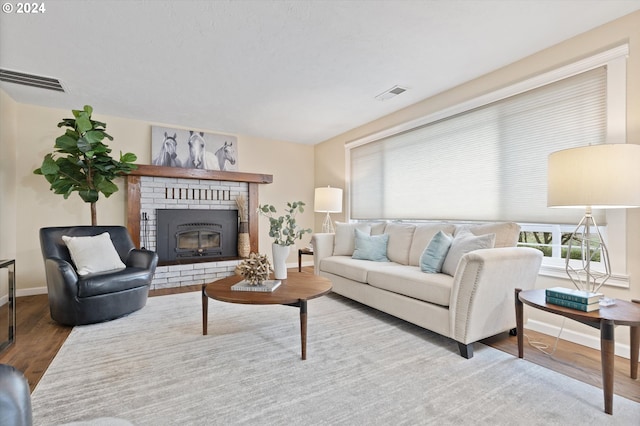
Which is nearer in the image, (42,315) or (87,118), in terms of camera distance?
(42,315)

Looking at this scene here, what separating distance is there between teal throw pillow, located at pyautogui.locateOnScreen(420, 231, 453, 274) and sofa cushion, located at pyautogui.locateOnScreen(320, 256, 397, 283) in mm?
463

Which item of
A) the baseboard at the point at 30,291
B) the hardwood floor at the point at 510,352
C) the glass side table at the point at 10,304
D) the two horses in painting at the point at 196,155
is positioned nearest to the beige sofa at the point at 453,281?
the hardwood floor at the point at 510,352

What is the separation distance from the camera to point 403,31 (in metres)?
2.36

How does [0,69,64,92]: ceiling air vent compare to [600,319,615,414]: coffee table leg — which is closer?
[600,319,615,414]: coffee table leg

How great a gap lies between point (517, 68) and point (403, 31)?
1.29 metres

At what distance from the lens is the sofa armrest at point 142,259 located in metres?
3.16

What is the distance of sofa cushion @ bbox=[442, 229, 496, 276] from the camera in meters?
2.47

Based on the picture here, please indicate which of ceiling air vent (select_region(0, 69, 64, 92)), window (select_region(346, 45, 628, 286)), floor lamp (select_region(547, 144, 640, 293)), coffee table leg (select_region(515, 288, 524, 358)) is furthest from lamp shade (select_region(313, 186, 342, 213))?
ceiling air vent (select_region(0, 69, 64, 92))

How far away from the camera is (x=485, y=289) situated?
2141mm

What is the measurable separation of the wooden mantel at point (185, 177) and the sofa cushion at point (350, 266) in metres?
1.81

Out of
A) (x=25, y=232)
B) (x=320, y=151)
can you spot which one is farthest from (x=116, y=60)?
(x=320, y=151)

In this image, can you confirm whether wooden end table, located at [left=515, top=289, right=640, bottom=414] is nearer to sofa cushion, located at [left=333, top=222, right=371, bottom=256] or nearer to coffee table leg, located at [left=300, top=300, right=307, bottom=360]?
coffee table leg, located at [left=300, top=300, right=307, bottom=360]

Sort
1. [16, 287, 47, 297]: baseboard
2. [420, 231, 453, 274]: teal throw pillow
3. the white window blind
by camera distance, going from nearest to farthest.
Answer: the white window blind
[420, 231, 453, 274]: teal throw pillow
[16, 287, 47, 297]: baseboard

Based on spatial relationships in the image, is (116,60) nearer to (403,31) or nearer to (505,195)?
(403,31)
